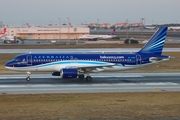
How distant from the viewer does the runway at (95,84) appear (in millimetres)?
35188

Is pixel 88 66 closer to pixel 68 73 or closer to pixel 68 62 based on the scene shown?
pixel 68 62

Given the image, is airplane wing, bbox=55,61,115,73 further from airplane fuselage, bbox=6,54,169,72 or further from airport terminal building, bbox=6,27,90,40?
airport terminal building, bbox=6,27,90,40

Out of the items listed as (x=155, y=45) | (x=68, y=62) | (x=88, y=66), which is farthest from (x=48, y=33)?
(x=88, y=66)

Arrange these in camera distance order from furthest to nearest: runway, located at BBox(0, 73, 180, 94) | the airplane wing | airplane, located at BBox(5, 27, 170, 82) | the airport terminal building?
the airport terminal building < the airplane wing < airplane, located at BBox(5, 27, 170, 82) < runway, located at BBox(0, 73, 180, 94)

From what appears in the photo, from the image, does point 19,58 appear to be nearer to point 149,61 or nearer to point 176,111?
point 149,61

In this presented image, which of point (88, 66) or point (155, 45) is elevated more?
point (155, 45)

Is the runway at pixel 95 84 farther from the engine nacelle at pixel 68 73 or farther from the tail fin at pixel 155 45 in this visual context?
the tail fin at pixel 155 45

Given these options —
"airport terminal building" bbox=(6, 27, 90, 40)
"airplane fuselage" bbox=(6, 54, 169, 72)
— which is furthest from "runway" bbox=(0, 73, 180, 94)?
"airport terminal building" bbox=(6, 27, 90, 40)

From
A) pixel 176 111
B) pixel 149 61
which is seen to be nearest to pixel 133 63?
pixel 149 61

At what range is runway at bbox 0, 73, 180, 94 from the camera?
35.2 m

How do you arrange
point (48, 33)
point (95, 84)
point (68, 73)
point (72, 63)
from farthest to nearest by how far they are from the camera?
point (48, 33), point (72, 63), point (68, 73), point (95, 84)

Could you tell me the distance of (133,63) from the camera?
143 ft

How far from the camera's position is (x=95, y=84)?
129ft

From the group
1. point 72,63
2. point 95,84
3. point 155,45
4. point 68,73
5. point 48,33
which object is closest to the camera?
point 95,84
